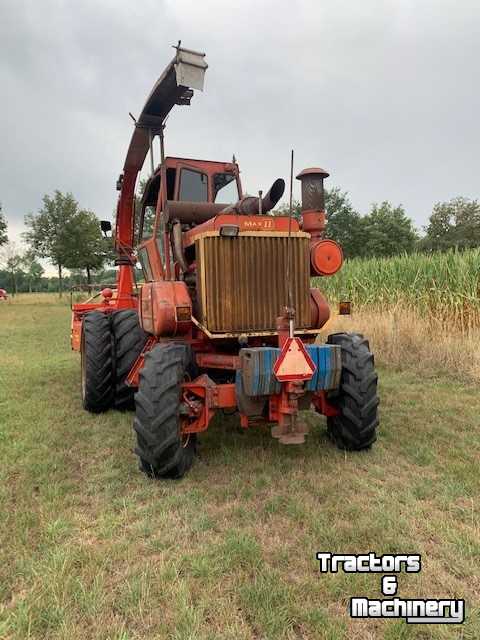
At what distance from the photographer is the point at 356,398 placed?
3.81 m

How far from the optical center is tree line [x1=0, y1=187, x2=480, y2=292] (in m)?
29.3

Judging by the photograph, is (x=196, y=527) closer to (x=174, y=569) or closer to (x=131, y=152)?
(x=174, y=569)

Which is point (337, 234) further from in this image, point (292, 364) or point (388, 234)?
point (292, 364)

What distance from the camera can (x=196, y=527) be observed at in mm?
2867

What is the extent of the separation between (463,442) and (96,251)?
28484 mm

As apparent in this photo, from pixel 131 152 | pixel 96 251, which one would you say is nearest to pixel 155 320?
pixel 131 152

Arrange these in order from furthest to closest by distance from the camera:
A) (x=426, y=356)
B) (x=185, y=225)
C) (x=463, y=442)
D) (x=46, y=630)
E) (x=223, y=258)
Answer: (x=426, y=356) < (x=185, y=225) < (x=463, y=442) < (x=223, y=258) < (x=46, y=630)

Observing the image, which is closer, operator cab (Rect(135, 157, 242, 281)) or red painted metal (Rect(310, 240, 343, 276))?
red painted metal (Rect(310, 240, 343, 276))

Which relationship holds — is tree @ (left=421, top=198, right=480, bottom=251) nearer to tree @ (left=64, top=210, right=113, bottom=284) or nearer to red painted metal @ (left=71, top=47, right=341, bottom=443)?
tree @ (left=64, top=210, right=113, bottom=284)

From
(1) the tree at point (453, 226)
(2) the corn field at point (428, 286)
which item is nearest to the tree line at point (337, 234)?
(1) the tree at point (453, 226)

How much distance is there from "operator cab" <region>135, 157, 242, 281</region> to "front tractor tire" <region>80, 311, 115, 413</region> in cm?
86

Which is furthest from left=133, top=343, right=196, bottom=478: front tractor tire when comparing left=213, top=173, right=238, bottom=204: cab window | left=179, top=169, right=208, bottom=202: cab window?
left=213, top=173, right=238, bottom=204: cab window

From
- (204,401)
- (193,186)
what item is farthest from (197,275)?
(193,186)

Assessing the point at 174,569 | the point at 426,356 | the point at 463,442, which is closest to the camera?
the point at 174,569
